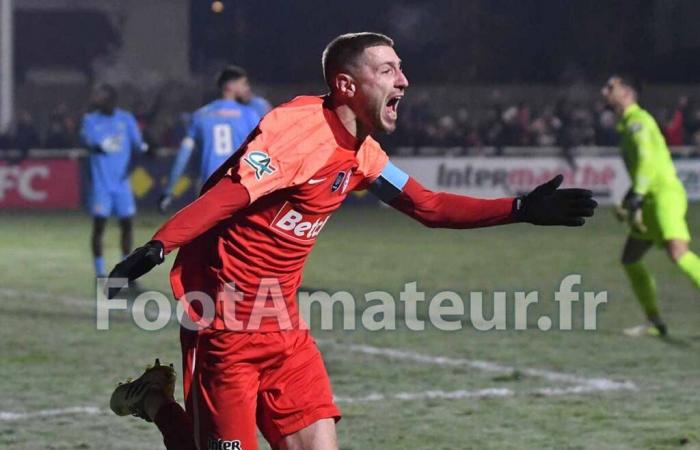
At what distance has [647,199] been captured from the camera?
10.9 meters

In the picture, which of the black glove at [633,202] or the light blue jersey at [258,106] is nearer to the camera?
the black glove at [633,202]

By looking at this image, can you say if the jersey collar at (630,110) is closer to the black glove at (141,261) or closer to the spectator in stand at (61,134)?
the black glove at (141,261)

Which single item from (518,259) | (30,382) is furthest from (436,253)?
(30,382)

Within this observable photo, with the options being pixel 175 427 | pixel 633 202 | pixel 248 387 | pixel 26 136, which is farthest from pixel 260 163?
pixel 26 136

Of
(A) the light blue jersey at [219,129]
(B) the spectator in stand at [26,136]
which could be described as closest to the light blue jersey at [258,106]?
(A) the light blue jersey at [219,129]

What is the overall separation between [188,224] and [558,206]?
142 cm

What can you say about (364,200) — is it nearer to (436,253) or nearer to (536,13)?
(436,253)

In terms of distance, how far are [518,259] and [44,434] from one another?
1036cm

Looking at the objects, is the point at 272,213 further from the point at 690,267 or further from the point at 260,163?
the point at 690,267

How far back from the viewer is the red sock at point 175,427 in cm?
528

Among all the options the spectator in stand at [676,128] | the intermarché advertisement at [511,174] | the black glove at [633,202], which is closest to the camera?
the black glove at [633,202]

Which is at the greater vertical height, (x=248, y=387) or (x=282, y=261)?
(x=282, y=261)

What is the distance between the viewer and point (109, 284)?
15.1ft

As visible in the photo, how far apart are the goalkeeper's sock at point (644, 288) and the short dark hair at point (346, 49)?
6.39 meters
